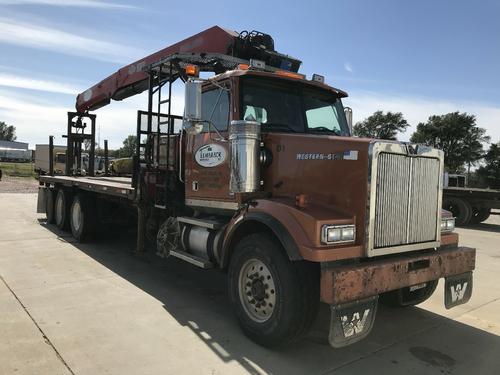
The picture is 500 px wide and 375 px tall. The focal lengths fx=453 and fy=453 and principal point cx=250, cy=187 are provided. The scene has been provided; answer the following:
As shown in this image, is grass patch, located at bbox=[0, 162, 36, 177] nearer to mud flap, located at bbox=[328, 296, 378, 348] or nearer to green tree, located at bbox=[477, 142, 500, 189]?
green tree, located at bbox=[477, 142, 500, 189]

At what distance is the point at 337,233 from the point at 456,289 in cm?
182

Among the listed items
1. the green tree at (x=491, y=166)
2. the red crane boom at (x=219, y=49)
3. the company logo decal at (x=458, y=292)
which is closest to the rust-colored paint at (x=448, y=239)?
the company logo decal at (x=458, y=292)

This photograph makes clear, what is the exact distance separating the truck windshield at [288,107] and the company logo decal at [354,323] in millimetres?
2215

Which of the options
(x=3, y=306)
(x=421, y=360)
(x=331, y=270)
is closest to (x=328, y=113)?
(x=331, y=270)

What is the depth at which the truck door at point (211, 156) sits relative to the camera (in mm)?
5262

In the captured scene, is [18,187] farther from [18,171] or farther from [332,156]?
[332,156]

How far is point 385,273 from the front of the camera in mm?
3945

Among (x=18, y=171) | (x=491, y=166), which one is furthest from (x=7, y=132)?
(x=491, y=166)

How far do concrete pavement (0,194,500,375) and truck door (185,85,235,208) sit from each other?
1325mm

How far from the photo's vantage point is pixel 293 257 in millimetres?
3832

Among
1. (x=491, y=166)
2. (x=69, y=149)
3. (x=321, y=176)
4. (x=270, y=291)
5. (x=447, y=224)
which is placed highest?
(x=491, y=166)

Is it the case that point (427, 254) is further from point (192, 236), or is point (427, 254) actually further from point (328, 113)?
point (192, 236)

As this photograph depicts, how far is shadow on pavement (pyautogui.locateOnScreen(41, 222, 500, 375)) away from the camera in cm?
398

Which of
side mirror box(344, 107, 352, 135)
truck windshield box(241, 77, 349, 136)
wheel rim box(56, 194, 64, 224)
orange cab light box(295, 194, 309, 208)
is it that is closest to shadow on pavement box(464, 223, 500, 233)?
side mirror box(344, 107, 352, 135)
